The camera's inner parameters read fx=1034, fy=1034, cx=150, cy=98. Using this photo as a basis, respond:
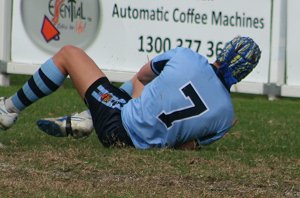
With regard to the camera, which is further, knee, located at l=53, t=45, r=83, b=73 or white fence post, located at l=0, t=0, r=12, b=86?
white fence post, located at l=0, t=0, r=12, b=86

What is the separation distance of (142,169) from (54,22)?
7.73 metres

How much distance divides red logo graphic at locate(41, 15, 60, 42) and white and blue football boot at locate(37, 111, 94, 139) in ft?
20.6

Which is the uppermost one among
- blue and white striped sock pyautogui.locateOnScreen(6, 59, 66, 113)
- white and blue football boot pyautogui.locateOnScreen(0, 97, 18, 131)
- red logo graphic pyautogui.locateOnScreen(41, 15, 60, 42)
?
blue and white striped sock pyautogui.locateOnScreen(6, 59, 66, 113)

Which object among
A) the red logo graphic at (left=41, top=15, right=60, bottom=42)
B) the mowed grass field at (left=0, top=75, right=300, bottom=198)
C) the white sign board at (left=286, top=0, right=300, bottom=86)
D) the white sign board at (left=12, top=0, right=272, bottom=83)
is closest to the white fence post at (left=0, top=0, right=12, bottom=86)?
the white sign board at (left=12, top=0, right=272, bottom=83)

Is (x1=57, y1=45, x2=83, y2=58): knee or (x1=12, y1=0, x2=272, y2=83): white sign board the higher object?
(x1=57, y1=45, x2=83, y2=58): knee

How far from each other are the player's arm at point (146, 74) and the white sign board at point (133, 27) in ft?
18.7

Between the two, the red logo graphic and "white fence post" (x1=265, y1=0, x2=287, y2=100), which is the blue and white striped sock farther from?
the red logo graphic

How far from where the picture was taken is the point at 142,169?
6.70 metres

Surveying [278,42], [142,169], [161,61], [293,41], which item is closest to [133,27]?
[278,42]

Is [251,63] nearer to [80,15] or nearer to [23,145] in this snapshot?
[23,145]

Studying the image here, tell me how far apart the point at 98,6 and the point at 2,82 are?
1736 mm

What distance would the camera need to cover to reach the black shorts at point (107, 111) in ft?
25.0

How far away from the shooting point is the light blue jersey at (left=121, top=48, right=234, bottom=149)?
292 inches

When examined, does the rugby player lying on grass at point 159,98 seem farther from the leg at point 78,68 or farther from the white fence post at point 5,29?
the white fence post at point 5,29
